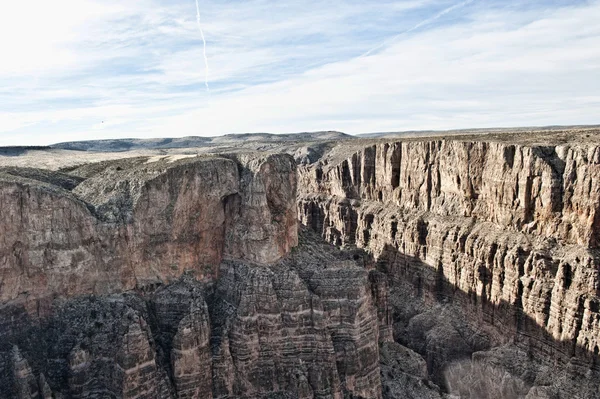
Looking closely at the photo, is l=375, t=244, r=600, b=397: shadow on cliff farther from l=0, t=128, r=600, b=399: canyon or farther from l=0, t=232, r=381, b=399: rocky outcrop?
l=0, t=232, r=381, b=399: rocky outcrop

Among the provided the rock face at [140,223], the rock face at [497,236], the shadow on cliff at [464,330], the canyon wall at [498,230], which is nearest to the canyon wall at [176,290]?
the rock face at [140,223]

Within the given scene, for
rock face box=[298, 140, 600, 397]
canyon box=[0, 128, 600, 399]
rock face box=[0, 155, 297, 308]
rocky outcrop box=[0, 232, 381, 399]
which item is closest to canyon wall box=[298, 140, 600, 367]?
rock face box=[298, 140, 600, 397]

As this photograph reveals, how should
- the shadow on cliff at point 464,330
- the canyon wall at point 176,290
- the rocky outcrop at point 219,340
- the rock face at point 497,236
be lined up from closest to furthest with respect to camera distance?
the rocky outcrop at point 219,340
the canyon wall at point 176,290
the shadow on cliff at point 464,330
the rock face at point 497,236

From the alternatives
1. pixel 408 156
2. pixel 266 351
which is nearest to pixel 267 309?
pixel 266 351

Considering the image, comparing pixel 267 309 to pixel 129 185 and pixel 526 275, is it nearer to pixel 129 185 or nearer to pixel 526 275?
pixel 129 185

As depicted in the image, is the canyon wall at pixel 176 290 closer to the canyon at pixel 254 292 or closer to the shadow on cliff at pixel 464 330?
the canyon at pixel 254 292

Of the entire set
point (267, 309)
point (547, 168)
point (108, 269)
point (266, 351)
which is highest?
point (547, 168)
